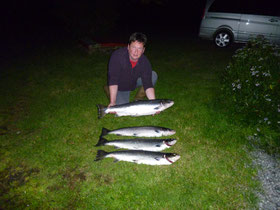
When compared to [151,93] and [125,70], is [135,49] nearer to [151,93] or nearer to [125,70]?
[125,70]

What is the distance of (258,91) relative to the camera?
4602 millimetres

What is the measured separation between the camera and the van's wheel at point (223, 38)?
952 centimetres

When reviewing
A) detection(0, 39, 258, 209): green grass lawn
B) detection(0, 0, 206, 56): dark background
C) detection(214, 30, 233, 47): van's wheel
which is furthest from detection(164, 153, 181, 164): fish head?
detection(0, 0, 206, 56): dark background

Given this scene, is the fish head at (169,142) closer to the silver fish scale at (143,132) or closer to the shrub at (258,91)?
the silver fish scale at (143,132)

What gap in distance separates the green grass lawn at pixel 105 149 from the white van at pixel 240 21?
3902 millimetres

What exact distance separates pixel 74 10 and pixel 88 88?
25.4 ft

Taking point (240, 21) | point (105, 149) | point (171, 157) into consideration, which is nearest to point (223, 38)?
point (240, 21)

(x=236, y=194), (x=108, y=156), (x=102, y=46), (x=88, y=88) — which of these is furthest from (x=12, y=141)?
(x=102, y=46)

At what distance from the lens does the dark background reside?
38.5 feet

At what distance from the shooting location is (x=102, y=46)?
970 centimetres

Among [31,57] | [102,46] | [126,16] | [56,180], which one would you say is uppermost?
[126,16]

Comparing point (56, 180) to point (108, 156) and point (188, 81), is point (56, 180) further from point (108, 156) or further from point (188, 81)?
point (188, 81)

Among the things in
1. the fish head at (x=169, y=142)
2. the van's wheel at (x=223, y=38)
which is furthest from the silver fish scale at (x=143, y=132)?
the van's wheel at (x=223, y=38)

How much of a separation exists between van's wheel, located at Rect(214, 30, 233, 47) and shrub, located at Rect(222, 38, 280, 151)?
4.16 m
